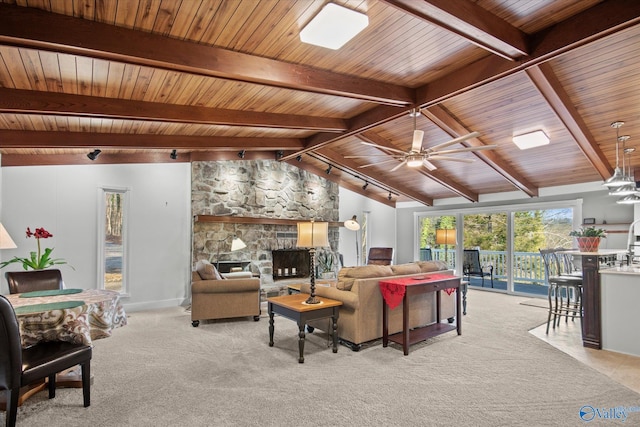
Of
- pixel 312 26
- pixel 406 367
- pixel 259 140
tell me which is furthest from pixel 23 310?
pixel 259 140

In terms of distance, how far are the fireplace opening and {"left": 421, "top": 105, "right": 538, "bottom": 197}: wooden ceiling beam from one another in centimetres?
429

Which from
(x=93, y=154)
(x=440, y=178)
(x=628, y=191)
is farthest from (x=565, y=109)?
(x=93, y=154)

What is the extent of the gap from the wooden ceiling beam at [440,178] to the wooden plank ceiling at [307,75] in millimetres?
105

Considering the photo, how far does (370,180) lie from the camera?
29.1ft

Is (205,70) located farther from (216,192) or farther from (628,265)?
(628,265)

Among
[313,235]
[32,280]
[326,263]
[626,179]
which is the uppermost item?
[626,179]

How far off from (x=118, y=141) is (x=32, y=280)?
2113mm

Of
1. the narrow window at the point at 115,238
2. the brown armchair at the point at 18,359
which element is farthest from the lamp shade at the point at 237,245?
the brown armchair at the point at 18,359

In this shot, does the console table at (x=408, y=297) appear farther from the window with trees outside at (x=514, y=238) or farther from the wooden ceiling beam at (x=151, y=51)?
the window with trees outside at (x=514, y=238)

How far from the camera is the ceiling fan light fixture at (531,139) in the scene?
520cm

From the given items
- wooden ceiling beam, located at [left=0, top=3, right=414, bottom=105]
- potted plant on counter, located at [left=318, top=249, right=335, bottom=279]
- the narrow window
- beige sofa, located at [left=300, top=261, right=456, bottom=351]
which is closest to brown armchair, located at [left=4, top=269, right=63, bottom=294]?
the narrow window

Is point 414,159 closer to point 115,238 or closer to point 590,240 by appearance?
point 590,240

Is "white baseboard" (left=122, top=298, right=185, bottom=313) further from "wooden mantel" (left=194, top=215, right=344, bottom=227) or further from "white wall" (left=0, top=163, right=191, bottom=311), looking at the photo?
"wooden mantel" (left=194, top=215, right=344, bottom=227)

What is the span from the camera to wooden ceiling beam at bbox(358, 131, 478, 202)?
247 inches
